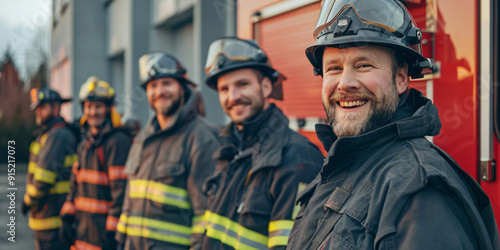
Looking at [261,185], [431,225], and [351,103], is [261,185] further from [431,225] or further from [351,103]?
[431,225]

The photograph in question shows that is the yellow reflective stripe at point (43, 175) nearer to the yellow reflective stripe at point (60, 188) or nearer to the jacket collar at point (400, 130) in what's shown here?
the yellow reflective stripe at point (60, 188)

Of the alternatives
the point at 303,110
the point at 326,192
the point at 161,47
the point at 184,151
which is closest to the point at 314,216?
the point at 326,192

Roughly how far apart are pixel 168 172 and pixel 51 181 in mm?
2292

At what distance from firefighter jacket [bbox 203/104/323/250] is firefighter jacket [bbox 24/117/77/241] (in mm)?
2879

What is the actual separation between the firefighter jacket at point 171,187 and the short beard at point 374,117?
171 centimetres

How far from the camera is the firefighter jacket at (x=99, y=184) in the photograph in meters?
4.12

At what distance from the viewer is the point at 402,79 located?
1.55m

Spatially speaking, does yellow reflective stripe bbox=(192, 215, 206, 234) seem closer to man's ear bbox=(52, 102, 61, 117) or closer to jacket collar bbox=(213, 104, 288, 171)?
jacket collar bbox=(213, 104, 288, 171)

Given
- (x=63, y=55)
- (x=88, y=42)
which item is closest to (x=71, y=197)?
(x=88, y=42)

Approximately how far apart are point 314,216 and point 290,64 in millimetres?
1607

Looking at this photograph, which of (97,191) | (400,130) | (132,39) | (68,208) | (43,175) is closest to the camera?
(400,130)

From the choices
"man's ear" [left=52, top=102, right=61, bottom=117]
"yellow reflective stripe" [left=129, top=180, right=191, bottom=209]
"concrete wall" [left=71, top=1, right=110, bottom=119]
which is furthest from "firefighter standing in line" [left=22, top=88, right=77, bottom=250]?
"concrete wall" [left=71, top=1, right=110, bottom=119]

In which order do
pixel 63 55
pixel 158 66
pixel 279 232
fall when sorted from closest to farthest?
pixel 279 232, pixel 158 66, pixel 63 55

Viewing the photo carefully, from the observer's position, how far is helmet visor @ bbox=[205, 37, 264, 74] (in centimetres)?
280
